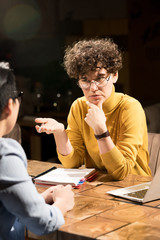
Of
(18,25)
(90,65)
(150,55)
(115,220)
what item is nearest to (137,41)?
(150,55)

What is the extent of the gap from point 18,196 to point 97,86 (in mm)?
1020

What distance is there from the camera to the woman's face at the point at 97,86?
6.88 feet

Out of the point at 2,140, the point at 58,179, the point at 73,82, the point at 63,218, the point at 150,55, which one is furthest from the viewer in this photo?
the point at 73,82

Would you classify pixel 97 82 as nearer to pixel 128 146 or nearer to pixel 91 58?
pixel 91 58

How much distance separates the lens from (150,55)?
3.58 m

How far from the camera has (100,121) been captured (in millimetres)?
1975

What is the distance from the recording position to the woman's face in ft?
6.88

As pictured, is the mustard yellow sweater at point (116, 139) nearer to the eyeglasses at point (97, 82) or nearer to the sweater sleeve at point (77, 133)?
the sweater sleeve at point (77, 133)

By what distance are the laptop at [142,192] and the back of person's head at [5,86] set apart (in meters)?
0.67

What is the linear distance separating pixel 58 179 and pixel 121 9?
2.22m

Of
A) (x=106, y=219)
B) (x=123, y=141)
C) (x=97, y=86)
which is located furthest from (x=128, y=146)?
(x=106, y=219)

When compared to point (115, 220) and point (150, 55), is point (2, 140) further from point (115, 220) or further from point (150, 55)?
point (150, 55)

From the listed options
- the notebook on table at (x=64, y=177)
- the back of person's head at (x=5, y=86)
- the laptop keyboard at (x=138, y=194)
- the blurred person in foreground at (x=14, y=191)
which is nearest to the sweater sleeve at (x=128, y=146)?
the notebook on table at (x=64, y=177)

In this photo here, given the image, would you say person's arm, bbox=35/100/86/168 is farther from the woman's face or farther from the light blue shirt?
the light blue shirt
